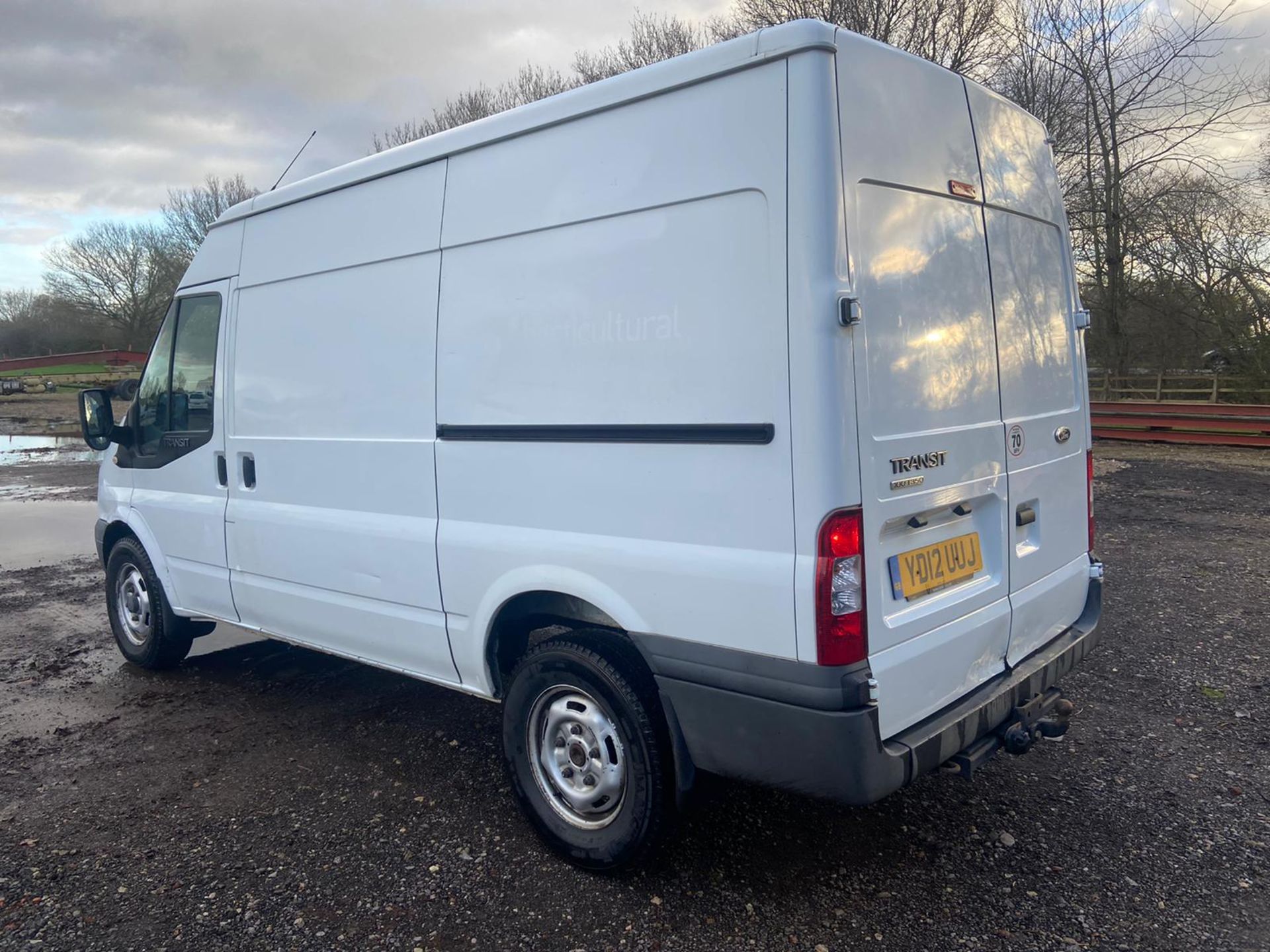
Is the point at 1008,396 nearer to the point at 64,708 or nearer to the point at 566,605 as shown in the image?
the point at 566,605

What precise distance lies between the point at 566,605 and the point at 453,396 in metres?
0.92

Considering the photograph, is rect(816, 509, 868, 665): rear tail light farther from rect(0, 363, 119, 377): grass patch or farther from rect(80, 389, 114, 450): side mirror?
rect(0, 363, 119, 377): grass patch

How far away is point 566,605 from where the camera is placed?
3117 millimetres

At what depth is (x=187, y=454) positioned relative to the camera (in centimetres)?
474

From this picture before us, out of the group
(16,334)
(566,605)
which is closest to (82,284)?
(16,334)

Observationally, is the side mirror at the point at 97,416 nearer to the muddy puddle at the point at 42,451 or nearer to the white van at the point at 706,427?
the white van at the point at 706,427

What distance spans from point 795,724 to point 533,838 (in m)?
1.38

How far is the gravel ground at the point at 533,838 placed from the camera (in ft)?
9.09

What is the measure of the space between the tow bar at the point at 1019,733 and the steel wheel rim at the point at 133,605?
15.2ft

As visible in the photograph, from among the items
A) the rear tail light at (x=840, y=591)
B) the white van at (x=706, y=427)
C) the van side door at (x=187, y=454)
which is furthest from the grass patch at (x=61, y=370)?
the rear tail light at (x=840, y=591)

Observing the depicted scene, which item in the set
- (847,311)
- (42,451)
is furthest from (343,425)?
(42,451)

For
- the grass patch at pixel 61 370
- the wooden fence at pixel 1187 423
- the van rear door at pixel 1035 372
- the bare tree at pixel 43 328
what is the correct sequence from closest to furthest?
the van rear door at pixel 1035 372 < the wooden fence at pixel 1187 423 < the grass patch at pixel 61 370 < the bare tree at pixel 43 328

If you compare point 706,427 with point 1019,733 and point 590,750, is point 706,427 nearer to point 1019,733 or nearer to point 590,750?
point 590,750

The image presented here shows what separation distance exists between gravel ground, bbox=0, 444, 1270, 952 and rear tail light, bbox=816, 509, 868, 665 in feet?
2.73
